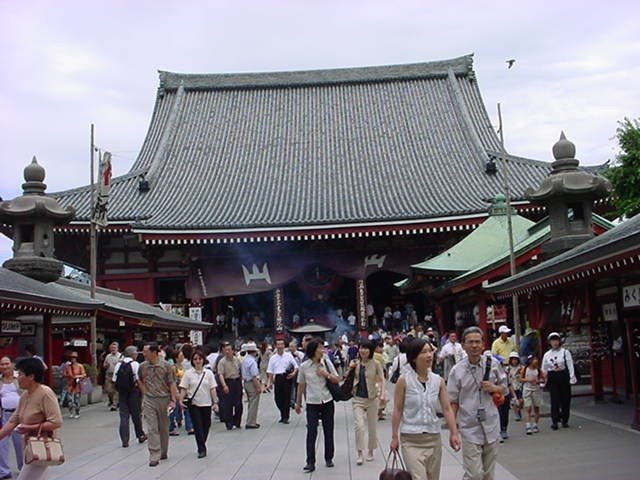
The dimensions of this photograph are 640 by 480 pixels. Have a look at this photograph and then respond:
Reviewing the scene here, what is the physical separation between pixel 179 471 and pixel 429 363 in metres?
4.63

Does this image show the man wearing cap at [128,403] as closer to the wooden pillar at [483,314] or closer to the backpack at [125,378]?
the backpack at [125,378]

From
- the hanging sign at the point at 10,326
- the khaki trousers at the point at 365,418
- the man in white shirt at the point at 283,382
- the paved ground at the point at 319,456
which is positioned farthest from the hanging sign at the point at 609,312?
the hanging sign at the point at 10,326

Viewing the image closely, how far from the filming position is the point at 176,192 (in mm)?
32938

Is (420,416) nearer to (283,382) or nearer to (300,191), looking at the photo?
(283,382)

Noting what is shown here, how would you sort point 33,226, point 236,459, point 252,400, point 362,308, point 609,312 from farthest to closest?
point 362,308 → point 33,226 → point 609,312 → point 252,400 → point 236,459

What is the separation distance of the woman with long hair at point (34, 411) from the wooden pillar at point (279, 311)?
22732 mm

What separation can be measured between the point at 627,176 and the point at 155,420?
2324cm

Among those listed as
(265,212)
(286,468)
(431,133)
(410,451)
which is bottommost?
(286,468)

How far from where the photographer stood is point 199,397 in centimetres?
1073

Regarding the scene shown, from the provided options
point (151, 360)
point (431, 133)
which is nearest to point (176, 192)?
point (431, 133)

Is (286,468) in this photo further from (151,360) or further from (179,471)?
(151,360)

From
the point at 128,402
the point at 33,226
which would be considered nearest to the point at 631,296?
→ the point at 128,402

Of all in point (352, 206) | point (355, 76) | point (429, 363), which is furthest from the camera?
point (355, 76)

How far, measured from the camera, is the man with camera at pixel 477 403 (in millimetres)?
6434
